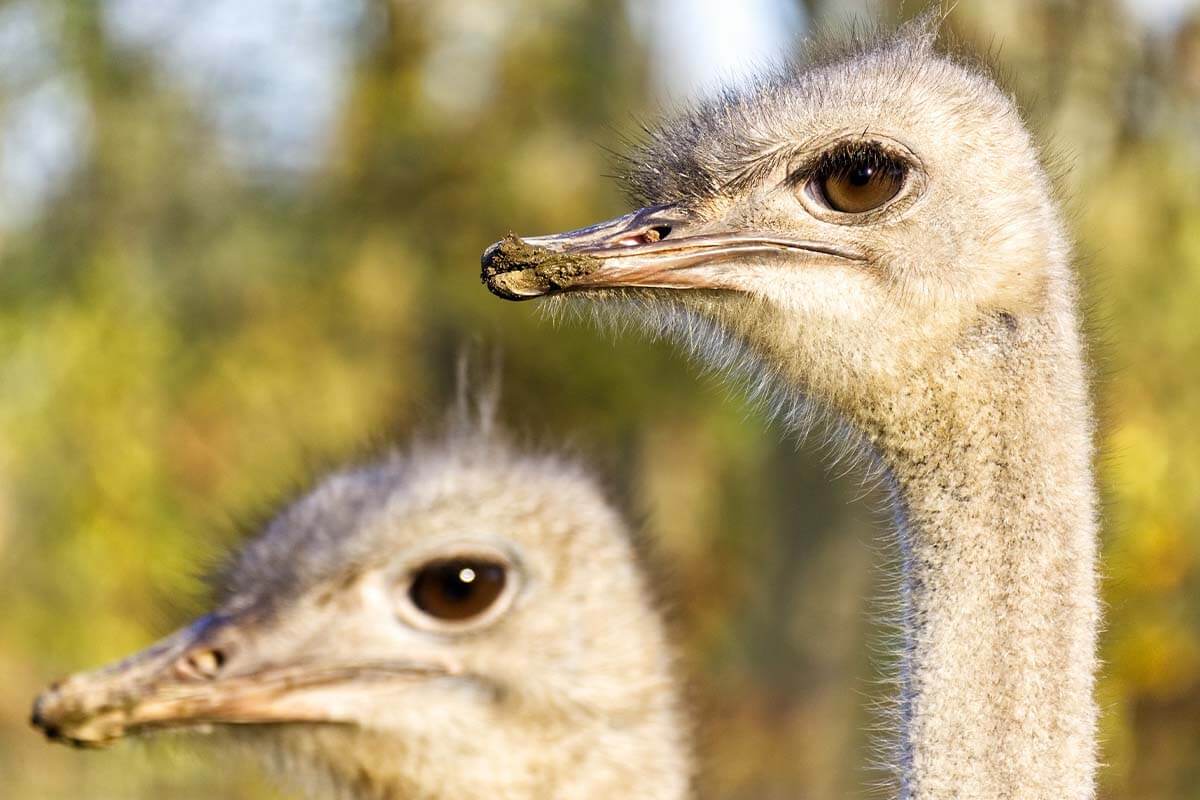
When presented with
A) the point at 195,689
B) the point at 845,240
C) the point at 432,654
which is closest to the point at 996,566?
the point at 845,240

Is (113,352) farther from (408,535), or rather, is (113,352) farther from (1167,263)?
(408,535)

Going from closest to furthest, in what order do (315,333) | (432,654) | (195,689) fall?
(195,689) → (432,654) → (315,333)

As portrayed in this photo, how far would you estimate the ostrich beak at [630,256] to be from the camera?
2600 millimetres

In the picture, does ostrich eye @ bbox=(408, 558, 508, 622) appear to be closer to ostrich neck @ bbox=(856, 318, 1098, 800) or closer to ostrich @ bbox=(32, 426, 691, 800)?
ostrich @ bbox=(32, 426, 691, 800)

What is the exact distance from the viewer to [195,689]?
3562 mm

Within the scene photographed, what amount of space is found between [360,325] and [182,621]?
26.2ft

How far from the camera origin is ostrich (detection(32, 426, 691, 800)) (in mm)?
3621

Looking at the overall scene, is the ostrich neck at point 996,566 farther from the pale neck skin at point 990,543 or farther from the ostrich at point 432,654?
the ostrich at point 432,654

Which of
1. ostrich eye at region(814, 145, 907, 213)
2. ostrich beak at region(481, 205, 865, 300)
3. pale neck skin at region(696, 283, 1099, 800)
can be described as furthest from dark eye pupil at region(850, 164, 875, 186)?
pale neck skin at region(696, 283, 1099, 800)

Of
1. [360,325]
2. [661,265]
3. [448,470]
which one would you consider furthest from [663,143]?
[360,325]

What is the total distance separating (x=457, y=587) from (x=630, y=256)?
138 centimetres

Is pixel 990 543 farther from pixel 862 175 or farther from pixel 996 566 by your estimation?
pixel 862 175

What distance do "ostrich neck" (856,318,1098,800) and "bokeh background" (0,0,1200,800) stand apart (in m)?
5.33

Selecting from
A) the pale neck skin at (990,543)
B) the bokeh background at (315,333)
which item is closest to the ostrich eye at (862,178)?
the pale neck skin at (990,543)
